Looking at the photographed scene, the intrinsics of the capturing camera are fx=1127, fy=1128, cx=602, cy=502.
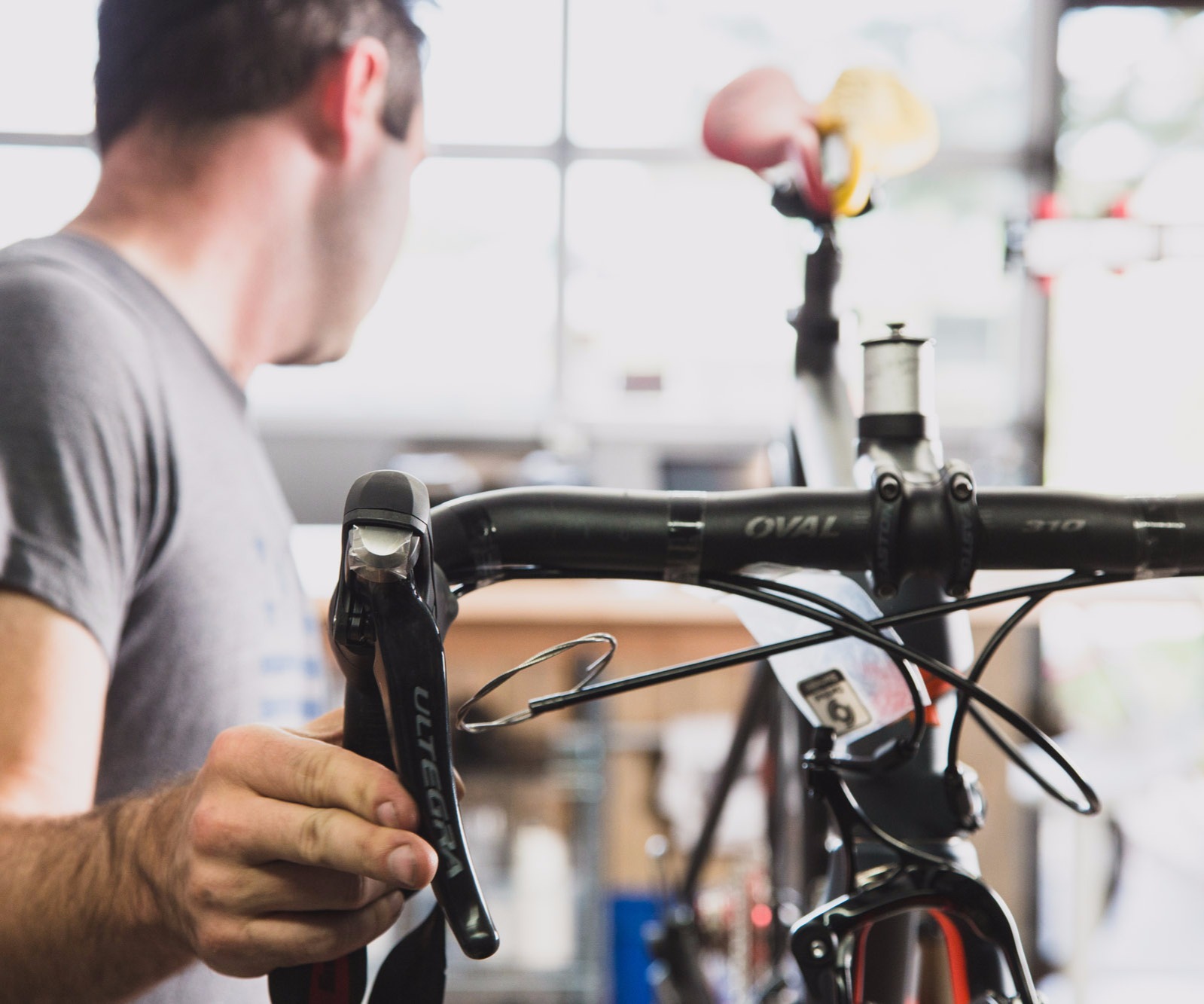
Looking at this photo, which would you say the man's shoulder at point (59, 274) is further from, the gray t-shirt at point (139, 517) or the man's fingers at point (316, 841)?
the man's fingers at point (316, 841)

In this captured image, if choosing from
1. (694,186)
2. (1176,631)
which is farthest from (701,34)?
(1176,631)

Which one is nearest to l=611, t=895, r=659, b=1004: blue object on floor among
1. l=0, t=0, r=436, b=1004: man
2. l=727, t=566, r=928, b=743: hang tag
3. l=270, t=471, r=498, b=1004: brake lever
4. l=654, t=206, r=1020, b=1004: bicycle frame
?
l=654, t=206, r=1020, b=1004: bicycle frame

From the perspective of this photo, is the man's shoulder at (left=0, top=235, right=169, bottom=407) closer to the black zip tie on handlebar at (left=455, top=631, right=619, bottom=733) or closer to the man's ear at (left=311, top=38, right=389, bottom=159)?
the man's ear at (left=311, top=38, right=389, bottom=159)

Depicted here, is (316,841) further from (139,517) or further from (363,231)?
(363,231)

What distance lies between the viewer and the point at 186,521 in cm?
72

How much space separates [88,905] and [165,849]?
10 centimetres

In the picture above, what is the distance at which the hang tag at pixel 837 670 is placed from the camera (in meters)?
0.44

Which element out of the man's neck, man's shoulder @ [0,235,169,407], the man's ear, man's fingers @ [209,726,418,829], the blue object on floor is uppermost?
the man's ear

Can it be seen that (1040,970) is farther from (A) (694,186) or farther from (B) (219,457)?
(B) (219,457)

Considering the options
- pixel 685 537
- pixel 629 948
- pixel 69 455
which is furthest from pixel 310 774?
pixel 629 948

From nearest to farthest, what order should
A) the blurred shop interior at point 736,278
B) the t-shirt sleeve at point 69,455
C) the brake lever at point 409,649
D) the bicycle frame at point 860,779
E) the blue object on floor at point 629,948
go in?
1. the brake lever at point 409,649
2. the bicycle frame at point 860,779
3. the t-shirt sleeve at point 69,455
4. the blue object on floor at point 629,948
5. the blurred shop interior at point 736,278

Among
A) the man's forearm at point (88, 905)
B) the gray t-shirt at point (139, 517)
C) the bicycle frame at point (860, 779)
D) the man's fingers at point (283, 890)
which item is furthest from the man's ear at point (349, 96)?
the man's fingers at point (283, 890)

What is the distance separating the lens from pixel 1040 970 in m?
2.53

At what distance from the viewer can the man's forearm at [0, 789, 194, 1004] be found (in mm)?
469
